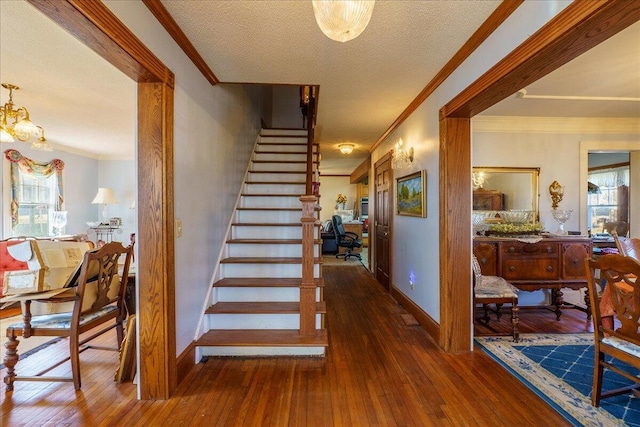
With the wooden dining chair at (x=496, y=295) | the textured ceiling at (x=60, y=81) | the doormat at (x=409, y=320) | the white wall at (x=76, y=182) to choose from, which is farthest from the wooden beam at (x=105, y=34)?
the white wall at (x=76, y=182)

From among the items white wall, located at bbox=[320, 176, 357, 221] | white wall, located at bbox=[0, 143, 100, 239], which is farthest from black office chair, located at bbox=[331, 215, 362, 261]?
white wall, located at bbox=[0, 143, 100, 239]

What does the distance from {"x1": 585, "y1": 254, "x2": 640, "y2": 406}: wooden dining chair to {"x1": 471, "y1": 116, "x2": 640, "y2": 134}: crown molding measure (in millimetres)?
2361

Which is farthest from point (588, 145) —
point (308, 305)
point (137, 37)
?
point (137, 37)

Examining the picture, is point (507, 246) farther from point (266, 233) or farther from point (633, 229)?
point (266, 233)

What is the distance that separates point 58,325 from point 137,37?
203 cm

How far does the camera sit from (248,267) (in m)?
3.16

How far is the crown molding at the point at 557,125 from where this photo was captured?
12.2 feet

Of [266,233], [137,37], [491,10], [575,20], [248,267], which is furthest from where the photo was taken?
[266,233]

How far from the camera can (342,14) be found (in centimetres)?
110

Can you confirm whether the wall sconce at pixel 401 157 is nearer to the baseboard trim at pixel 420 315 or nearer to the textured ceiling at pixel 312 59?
the textured ceiling at pixel 312 59

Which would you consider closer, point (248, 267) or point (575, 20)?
point (575, 20)

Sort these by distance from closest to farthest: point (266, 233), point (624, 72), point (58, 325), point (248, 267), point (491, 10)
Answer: point (491, 10)
point (58, 325)
point (624, 72)
point (248, 267)
point (266, 233)

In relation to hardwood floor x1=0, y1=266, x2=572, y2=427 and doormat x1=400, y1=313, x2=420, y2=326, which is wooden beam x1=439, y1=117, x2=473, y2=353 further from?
doormat x1=400, y1=313, x2=420, y2=326

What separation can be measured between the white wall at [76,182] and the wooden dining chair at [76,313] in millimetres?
4219
